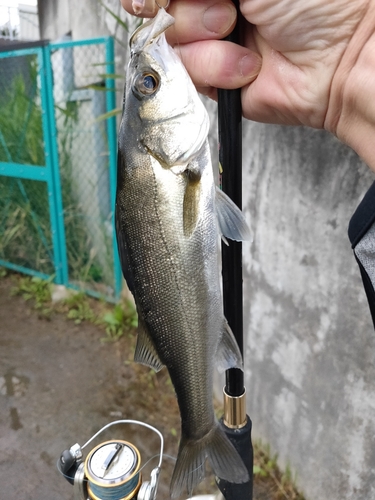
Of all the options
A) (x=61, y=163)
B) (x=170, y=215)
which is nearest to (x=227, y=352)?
(x=170, y=215)

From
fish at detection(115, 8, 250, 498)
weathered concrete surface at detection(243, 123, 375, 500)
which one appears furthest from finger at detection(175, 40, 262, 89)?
weathered concrete surface at detection(243, 123, 375, 500)

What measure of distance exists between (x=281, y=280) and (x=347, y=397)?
703mm

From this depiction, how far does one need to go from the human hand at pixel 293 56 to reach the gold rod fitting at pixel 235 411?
915 mm

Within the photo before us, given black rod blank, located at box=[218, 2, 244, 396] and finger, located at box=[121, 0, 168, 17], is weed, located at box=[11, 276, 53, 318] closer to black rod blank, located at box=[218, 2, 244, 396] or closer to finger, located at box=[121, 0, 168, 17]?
black rod blank, located at box=[218, 2, 244, 396]

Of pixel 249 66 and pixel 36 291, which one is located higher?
pixel 249 66

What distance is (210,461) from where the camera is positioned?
4.85ft

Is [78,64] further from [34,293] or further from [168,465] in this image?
[168,465]

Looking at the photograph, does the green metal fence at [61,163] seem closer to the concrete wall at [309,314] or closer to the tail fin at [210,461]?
the concrete wall at [309,314]

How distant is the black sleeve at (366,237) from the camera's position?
4.33 ft

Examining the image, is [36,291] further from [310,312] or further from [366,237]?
[366,237]

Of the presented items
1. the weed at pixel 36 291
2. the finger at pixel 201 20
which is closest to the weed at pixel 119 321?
the weed at pixel 36 291

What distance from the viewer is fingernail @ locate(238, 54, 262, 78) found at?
1499 mm

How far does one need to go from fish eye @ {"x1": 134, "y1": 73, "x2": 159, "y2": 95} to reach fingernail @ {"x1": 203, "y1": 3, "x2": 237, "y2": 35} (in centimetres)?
26

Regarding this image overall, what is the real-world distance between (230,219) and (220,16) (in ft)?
2.07
